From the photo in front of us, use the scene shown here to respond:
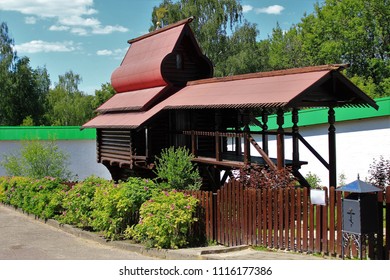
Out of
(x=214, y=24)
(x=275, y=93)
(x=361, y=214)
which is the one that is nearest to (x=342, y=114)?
(x=275, y=93)

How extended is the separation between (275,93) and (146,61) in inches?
312

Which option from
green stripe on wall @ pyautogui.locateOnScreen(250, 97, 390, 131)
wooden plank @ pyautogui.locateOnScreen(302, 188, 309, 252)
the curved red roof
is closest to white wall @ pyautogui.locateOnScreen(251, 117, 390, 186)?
green stripe on wall @ pyautogui.locateOnScreen(250, 97, 390, 131)

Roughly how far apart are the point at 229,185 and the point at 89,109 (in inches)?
2812

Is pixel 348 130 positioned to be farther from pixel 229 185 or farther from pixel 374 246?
pixel 374 246

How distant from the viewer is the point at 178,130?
18656 mm

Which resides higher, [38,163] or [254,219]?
[38,163]

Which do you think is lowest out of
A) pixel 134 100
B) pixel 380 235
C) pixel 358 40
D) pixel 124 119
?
pixel 380 235

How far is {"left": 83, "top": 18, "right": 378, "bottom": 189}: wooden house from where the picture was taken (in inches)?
582

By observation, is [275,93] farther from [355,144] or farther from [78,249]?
[355,144]

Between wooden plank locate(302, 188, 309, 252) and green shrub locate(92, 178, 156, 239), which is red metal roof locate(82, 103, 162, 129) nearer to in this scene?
green shrub locate(92, 178, 156, 239)

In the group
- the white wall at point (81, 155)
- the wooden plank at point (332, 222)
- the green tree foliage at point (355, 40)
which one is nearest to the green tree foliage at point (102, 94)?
the green tree foliage at point (355, 40)

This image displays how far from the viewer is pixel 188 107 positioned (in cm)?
1641

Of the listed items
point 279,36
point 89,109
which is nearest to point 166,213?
point 279,36

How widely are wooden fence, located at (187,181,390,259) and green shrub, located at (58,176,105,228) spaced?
3.53 meters
